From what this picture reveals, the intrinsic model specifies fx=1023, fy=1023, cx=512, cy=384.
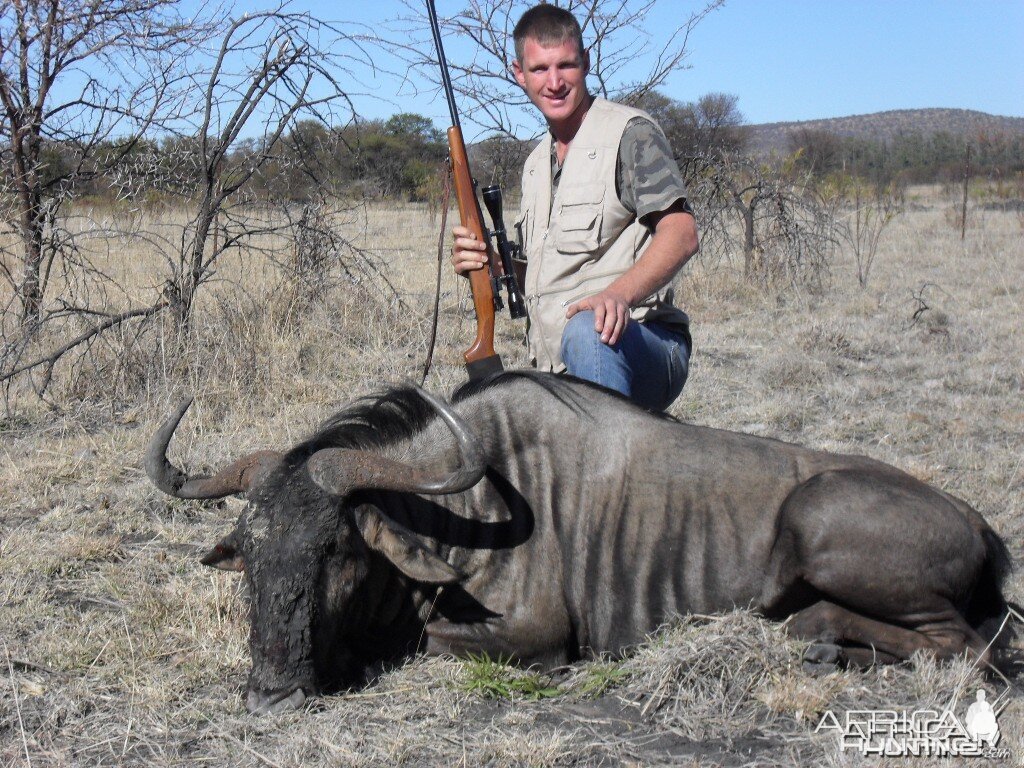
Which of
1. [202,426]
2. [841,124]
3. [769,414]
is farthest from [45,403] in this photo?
[841,124]

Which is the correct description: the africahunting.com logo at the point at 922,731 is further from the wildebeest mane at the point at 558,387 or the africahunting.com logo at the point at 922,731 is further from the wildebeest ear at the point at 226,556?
the wildebeest ear at the point at 226,556

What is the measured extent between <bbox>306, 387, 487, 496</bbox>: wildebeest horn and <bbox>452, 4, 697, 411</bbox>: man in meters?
0.96

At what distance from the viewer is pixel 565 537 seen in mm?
3639

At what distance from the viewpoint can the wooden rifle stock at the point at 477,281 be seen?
429cm

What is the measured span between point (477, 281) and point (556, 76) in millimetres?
910

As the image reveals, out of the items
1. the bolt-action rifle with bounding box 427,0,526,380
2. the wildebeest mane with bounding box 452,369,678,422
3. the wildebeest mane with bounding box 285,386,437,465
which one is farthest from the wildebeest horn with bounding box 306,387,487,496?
the bolt-action rifle with bounding box 427,0,526,380

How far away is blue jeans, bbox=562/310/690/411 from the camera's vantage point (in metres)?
4.00

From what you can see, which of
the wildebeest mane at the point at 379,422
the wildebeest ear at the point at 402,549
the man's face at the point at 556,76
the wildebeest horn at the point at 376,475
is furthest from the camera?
the man's face at the point at 556,76

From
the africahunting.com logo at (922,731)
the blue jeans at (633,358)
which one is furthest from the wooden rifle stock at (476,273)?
the africahunting.com logo at (922,731)

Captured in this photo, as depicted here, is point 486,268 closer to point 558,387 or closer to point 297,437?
point 558,387

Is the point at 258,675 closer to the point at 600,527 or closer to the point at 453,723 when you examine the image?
the point at 453,723

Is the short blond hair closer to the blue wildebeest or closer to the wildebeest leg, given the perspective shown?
the blue wildebeest

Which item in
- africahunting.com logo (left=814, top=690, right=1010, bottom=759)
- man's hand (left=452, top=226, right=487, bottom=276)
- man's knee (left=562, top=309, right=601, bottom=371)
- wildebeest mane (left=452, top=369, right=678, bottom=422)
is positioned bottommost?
africahunting.com logo (left=814, top=690, right=1010, bottom=759)

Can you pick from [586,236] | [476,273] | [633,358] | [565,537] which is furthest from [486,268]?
[565,537]
